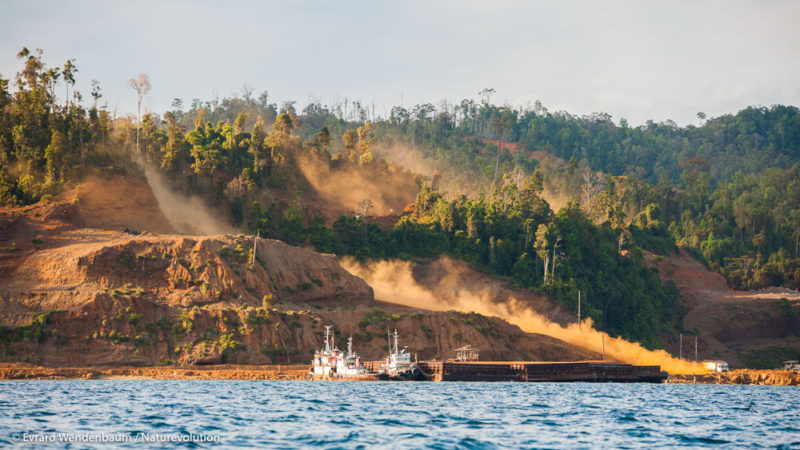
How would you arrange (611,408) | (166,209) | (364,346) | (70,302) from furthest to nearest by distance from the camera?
A: 1. (166,209)
2. (364,346)
3. (70,302)
4. (611,408)

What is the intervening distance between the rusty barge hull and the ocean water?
78.9 ft

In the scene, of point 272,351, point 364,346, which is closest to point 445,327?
point 364,346

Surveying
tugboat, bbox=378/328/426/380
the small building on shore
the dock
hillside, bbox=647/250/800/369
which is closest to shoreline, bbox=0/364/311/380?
tugboat, bbox=378/328/426/380

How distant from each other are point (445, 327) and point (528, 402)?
193 feet

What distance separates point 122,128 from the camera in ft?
593

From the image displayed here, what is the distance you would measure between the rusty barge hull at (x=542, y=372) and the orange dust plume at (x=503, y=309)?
1814 centimetres

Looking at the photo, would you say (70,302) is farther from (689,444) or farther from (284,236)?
(689,444)

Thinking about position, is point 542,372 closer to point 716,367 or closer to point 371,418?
point 716,367

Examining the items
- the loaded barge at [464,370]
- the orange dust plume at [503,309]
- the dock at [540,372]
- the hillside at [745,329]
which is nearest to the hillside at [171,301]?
the loaded barge at [464,370]

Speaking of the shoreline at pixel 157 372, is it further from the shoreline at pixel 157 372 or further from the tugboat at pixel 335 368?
the tugboat at pixel 335 368

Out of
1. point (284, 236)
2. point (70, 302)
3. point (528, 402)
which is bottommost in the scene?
point (528, 402)

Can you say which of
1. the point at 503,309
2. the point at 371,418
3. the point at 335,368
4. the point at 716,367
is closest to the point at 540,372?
the point at 335,368

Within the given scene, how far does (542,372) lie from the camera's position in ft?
416

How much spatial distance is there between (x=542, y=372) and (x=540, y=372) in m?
0.40
